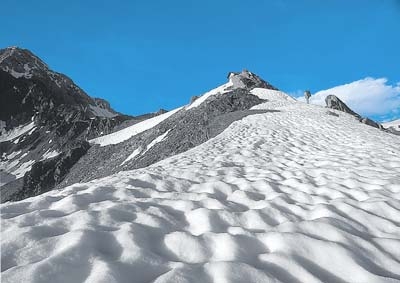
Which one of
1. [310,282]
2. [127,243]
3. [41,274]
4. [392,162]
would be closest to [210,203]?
[127,243]

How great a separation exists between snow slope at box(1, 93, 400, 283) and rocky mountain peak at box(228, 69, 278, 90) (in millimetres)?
49451

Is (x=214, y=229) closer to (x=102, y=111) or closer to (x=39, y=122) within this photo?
(x=39, y=122)

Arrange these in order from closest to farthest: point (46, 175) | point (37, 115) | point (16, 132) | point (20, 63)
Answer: point (46, 175)
point (16, 132)
point (37, 115)
point (20, 63)

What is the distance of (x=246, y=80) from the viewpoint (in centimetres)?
5972

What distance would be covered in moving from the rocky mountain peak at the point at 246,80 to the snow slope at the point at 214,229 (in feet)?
162

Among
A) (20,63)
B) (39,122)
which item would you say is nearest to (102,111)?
(20,63)

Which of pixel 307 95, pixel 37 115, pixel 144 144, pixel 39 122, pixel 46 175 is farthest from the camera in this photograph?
pixel 37 115

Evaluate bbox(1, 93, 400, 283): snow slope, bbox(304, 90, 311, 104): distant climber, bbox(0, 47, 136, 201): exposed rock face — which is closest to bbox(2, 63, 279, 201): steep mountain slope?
bbox(0, 47, 136, 201): exposed rock face

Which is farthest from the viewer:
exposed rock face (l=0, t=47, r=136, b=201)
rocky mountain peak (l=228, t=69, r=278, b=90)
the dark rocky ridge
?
exposed rock face (l=0, t=47, r=136, b=201)

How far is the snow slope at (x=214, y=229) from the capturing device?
11.8ft

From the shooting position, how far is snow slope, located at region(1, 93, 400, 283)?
3.59 metres

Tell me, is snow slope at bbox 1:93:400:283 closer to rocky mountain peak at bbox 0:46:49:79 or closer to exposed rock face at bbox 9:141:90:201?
exposed rock face at bbox 9:141:90:201

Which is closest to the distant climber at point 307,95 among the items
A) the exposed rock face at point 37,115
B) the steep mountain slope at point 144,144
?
the steep mountain slope at point 144,144

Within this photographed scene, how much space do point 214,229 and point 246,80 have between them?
184ft
